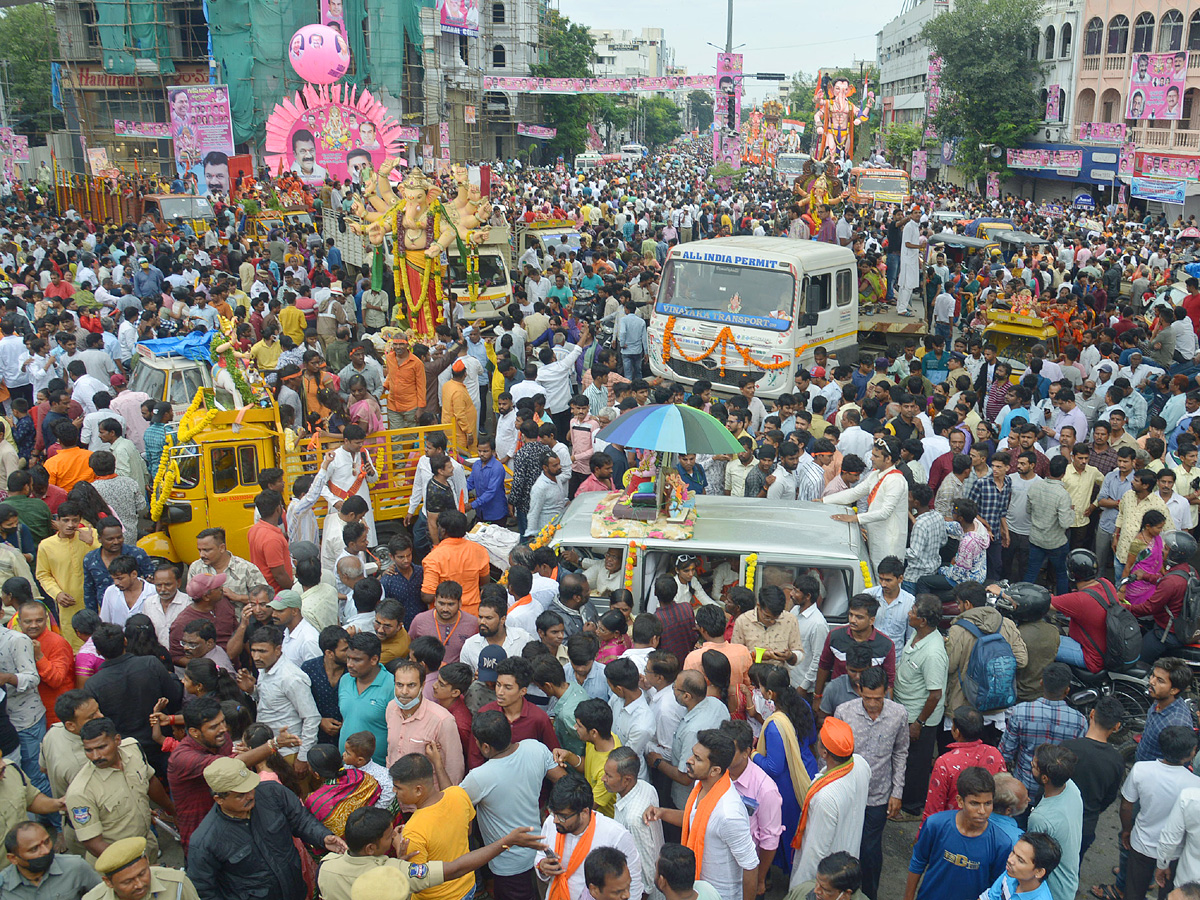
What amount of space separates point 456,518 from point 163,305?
393 inches

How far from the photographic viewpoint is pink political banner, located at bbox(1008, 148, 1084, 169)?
37.7 meters

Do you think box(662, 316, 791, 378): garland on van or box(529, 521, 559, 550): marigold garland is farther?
box(662, 316, 791, 378): garland on van

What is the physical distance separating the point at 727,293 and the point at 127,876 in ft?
32.9

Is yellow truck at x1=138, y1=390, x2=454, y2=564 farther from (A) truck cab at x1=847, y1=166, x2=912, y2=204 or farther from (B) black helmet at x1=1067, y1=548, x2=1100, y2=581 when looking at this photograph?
(A) truck cab at x1=847, y1=166, x2=912, y2=204

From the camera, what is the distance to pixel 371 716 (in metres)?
5.18

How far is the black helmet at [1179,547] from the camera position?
6785 millimetres

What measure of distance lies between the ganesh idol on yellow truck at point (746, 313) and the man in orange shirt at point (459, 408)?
3152 millimetres

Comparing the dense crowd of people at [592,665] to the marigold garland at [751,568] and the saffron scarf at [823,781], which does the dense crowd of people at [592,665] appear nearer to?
the saffron scarf at [823,781]

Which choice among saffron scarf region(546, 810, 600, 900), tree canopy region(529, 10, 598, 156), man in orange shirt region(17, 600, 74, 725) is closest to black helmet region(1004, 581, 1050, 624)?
saffron scarf region(546, 810, 600, 900)

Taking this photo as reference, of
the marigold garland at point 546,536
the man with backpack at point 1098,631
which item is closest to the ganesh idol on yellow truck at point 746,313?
the marigold garland at point 546,536

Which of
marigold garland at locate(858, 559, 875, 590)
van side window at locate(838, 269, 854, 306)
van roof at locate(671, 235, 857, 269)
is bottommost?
marigold garland at locate(858, 559, 875, 590)

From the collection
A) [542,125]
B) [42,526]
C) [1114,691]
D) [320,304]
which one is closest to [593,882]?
[1114,691]

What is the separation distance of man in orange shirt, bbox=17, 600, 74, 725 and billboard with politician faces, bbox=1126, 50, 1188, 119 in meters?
37.8

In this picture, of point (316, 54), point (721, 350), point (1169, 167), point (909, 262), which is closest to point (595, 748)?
point (721, 350)
